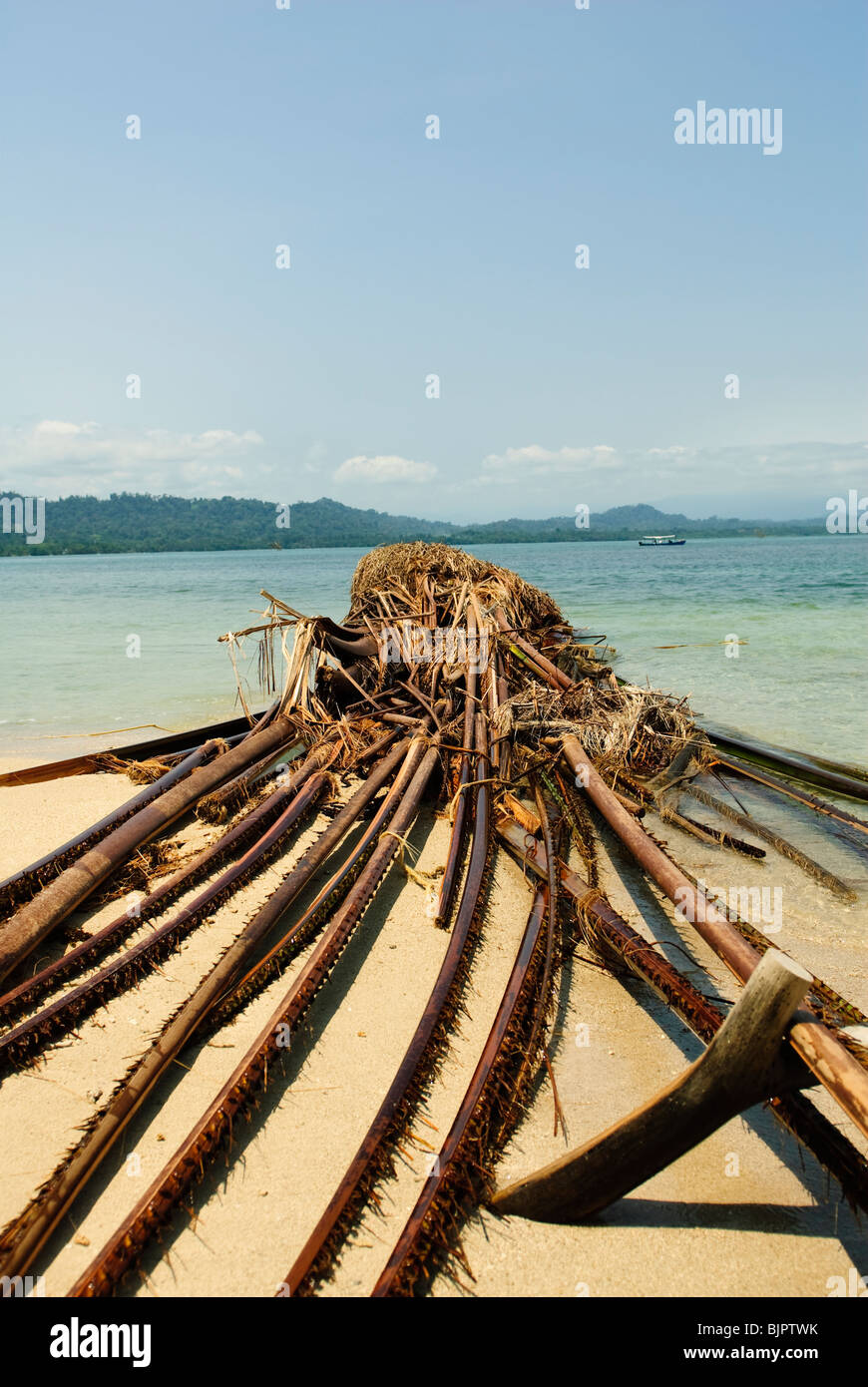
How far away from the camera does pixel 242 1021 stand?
2.72 m

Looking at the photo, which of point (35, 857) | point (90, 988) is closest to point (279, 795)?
point (35, 857)

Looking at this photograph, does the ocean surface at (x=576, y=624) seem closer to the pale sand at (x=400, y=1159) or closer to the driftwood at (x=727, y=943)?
the driftwood at (x=727, y=943)

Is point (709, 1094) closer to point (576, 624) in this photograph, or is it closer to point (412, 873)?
point (412, 873)

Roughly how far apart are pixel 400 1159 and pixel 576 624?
15.7m

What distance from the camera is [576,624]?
17.2 m

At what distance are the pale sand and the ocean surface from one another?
4.79 meters

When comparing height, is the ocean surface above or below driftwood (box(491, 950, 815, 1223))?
above

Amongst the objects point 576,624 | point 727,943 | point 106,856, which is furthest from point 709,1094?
point 576,624

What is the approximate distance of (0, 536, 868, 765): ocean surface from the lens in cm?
825

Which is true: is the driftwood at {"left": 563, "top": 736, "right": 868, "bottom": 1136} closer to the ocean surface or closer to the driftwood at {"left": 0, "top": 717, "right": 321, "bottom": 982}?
the driftwood at {"left": 0, "top": 717, "right": 321, "bottom": 982}

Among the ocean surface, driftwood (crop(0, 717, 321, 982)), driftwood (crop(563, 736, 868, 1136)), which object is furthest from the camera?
the ocean surface

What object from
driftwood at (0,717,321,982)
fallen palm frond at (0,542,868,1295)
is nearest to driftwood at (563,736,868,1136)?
fallen palm frond at (0,542,868,1295)

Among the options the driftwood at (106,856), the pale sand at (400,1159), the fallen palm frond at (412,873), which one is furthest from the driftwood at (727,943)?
the driftwood at (106,856)
